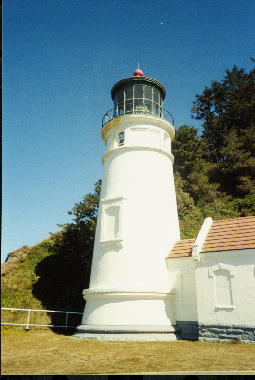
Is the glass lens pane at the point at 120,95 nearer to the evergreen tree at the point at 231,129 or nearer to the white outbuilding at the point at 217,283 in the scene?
the white outbuilding at the point at 217,283

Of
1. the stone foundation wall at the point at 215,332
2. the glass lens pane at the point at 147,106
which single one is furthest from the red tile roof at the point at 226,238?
the glass lens pane at the point at 147,106

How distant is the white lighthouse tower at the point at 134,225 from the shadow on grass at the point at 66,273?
153 inches

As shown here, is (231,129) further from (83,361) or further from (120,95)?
(83,361)

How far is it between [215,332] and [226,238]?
3.71m

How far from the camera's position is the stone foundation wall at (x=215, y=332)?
11133 millimetres

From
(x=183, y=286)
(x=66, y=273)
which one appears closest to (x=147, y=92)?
(x=183, y=286)

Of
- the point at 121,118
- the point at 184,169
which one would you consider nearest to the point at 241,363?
the point at 121,118

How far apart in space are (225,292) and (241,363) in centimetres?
547

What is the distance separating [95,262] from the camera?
14.2 metres

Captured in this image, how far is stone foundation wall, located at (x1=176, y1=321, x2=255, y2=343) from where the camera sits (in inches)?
438

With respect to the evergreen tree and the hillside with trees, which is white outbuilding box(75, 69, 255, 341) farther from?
the evergreen tree

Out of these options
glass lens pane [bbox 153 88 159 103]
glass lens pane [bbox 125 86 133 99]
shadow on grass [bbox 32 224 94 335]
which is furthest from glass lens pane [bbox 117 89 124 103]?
shadow on grass [bbox 32 224 94 335]

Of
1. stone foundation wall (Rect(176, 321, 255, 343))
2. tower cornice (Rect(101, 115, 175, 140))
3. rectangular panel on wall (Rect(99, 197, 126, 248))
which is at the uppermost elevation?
tower cornice (Rect(101, 115, 175, 140))

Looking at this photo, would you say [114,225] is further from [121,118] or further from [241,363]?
[241,363]
